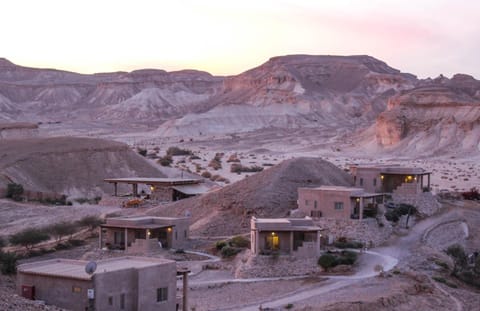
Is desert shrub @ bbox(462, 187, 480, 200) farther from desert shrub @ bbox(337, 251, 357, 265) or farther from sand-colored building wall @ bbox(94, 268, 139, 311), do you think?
sand-colored building wall @ bbox(94, 268, 139, 311)

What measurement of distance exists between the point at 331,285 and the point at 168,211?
48.2 ft

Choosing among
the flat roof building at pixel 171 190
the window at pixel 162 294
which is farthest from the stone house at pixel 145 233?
the flat roof building at pixel 171 190

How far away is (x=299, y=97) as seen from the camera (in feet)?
486

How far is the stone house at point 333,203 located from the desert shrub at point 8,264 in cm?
1179

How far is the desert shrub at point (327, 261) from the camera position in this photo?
29.3 meters

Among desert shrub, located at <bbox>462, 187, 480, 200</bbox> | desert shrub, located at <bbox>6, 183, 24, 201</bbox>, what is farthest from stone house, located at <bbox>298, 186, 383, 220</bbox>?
desert shrub, located at <bbox>6, 183, 24, 201</bbox>

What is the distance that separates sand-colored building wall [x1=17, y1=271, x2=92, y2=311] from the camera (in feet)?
66.9

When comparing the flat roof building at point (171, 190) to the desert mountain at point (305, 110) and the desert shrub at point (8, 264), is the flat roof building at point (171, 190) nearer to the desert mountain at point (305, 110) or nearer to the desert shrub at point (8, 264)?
the desert shrub at point (8, 264)

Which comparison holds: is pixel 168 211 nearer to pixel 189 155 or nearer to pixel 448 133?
pixel 189 155

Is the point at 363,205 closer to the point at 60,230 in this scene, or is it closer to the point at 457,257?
the point at 457,257

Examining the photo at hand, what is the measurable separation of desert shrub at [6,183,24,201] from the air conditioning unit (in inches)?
1158

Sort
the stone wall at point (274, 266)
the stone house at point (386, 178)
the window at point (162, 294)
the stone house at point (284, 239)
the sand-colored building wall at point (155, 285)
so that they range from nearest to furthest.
Answer: 1. the sand-colored building wall at point (155, 285)
2. the window at point (162, 294)
3. the stone wall at point (274, 266)
4. the stone house at point (284, 239)
5. the stone house at point (386, 178)

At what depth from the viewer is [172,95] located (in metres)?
198

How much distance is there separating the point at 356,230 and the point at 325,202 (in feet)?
6.25
